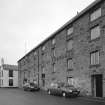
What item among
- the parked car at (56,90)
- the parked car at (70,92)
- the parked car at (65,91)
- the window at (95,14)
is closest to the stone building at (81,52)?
the window at (95,14)

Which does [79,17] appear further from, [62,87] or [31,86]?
[31,86]

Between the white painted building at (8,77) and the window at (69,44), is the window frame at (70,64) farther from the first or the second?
the white painted building at (8,77)

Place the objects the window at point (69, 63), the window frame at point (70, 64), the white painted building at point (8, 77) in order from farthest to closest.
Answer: the white painted building at point (8, 77)
the window at point (69, 63)
the window frame at point (70, 64)

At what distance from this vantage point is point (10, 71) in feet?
220

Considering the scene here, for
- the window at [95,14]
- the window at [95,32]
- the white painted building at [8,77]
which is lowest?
the white painted building at [8,77]

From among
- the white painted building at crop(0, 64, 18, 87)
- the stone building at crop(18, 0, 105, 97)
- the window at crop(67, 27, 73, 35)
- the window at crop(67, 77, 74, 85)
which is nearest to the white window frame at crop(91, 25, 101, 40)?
the stone building at crop(18, 0, 105, 97)

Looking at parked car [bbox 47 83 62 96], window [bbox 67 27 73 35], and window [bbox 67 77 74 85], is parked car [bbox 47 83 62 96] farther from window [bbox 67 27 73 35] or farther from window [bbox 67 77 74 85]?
window [bbox 67 27 73 35]

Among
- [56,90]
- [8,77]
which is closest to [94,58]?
[56,90]

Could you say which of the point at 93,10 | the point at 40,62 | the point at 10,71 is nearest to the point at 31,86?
the point at 40,62

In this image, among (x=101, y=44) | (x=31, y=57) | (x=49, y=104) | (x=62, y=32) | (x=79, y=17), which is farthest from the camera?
(x=31, y=57)

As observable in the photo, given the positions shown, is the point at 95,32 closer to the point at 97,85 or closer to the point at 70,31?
the point at 70,31

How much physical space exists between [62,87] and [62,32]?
33.0 ft

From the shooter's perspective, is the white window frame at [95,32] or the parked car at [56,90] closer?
the white window frame at [95,32]

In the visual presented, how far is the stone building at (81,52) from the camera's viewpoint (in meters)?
20.5
